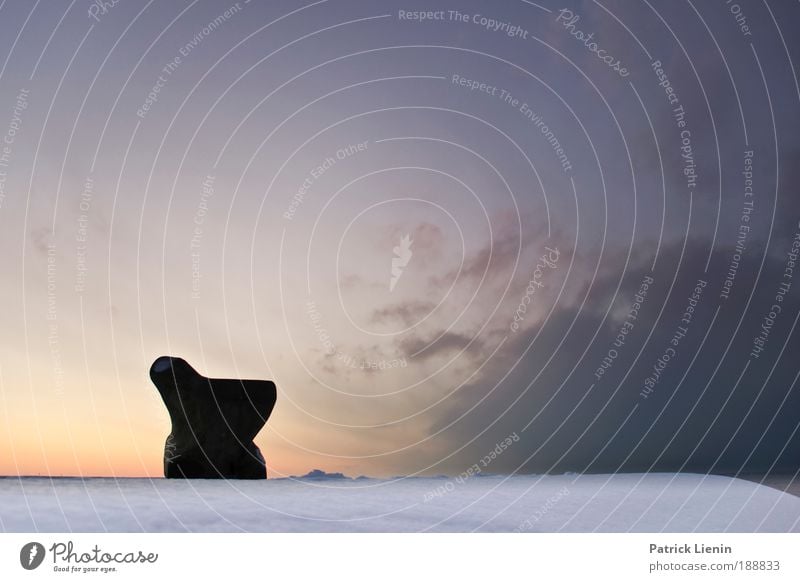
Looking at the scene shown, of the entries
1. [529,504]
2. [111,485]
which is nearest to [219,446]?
[111,485]

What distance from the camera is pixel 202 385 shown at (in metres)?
18.4

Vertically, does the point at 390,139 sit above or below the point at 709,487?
above

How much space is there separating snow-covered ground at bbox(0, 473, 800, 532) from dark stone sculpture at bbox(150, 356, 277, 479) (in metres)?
0.84

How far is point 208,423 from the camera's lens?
18219mm
